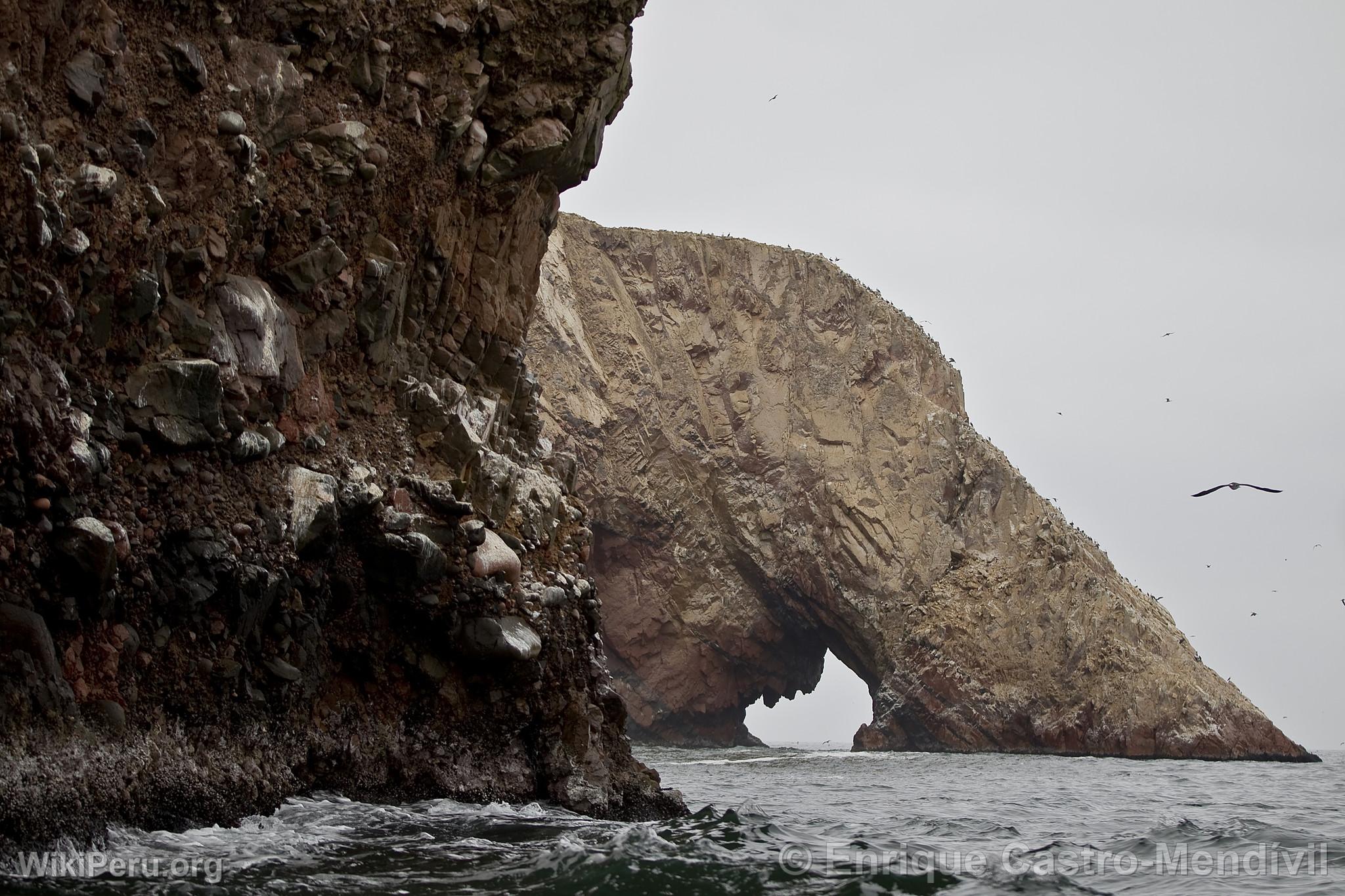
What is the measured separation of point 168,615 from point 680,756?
2762 centimetres

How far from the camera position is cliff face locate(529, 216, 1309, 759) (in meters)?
37.5

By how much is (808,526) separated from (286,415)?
33.5 metres

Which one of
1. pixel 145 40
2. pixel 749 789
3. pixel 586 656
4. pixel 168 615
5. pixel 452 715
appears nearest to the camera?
pixel 168 615

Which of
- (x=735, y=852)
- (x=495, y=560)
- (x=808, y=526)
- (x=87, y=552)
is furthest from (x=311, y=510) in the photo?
(x=808, y=526)

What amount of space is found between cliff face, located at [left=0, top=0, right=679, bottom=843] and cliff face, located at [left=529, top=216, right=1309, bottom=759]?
2820cm

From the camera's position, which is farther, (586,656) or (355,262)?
(586,656)

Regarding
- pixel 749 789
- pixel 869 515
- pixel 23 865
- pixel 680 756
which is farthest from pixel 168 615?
pixel 869 515

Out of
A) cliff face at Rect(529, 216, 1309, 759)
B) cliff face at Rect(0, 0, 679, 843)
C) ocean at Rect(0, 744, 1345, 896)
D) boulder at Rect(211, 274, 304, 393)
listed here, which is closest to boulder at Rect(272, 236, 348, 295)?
cliff face at Rect(0, 0, 679, 843)

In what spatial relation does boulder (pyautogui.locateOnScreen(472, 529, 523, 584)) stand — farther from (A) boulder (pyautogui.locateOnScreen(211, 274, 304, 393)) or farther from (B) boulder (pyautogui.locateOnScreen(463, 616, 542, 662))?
(A) boulder (pyautogui.locateOnScreen(211, 274, 304, 393))

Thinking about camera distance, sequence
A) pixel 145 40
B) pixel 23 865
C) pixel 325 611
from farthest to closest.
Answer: pixel 325 611, pixel 145 40, pixel 23 865

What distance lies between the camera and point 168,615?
A: 7.78 m

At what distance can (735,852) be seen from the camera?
8.60 meters

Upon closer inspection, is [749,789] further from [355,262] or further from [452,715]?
[355,262]

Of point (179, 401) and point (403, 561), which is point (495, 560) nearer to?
point (403, 561)
